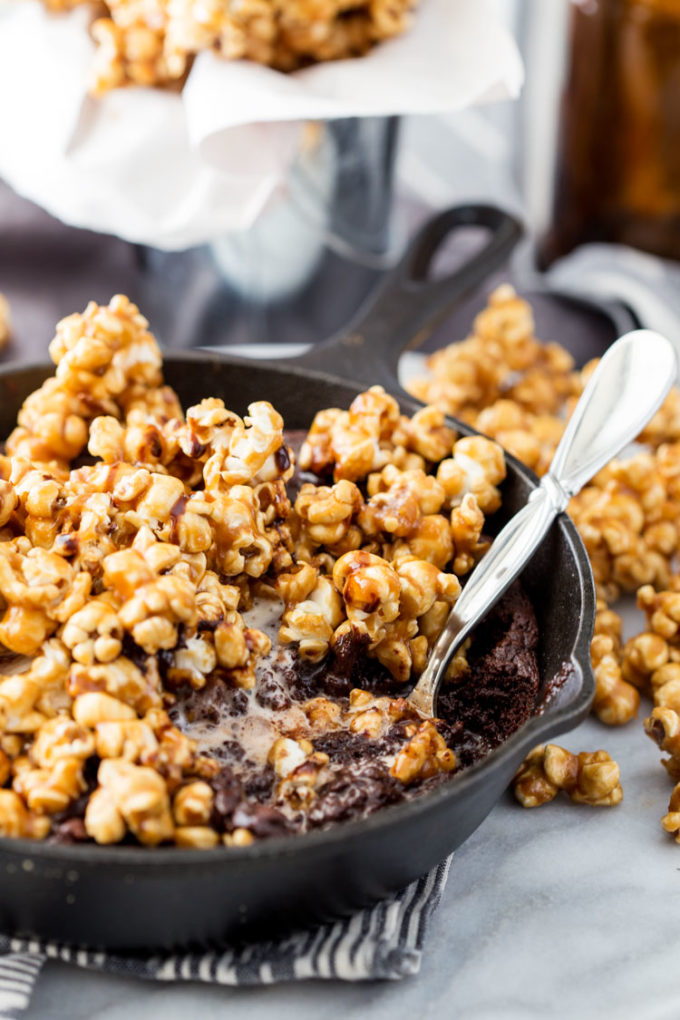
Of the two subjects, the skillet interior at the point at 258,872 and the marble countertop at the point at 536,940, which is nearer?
the skillet interior at the point at 258,872

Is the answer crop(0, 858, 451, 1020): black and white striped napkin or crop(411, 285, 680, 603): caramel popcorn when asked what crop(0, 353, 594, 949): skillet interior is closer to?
crop(0, 858, 451, 1020): black and white striped napkin

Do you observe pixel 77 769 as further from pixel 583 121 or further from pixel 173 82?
pixel 583 121

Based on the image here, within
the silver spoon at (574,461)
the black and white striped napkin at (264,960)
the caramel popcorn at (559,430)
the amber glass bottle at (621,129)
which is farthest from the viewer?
the amber glass bottle at (621,129)

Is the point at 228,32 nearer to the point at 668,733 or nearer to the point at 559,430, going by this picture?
the point at 559,430

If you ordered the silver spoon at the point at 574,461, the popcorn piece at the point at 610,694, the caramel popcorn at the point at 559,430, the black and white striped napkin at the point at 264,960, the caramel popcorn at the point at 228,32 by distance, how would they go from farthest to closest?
the caramel popcorn at the point at 228,32 → the caramel popcorn at the point at 559,430 → the popcorn piece at the point at 610,694 → the silver spoon at the point at 574,461 → the black and white striped napkin at the point at 264,960

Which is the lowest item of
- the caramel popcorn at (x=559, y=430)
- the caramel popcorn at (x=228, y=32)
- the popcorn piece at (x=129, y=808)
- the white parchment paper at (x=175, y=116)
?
the caramel popcorn at (x=559, y=430)

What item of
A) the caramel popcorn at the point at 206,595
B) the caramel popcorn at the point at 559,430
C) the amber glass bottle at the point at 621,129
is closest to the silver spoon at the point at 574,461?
the caramel popcorn at the point at 206,595

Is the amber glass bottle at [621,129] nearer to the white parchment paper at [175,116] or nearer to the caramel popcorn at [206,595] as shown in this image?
the white parchment paper at [175,116]
